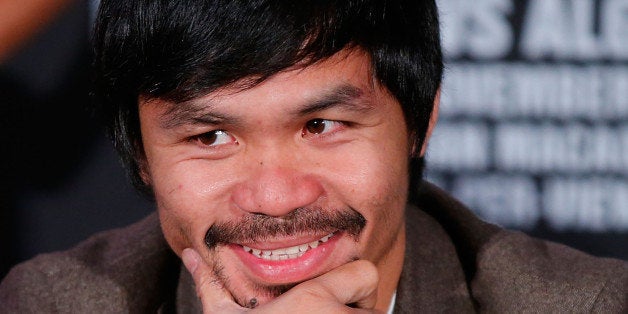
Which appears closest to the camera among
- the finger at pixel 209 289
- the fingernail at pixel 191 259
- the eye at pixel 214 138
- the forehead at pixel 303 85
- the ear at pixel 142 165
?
the forehead at pixel 303 85

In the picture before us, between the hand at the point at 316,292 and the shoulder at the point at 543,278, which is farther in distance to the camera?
the shoulder at the point at 543,278

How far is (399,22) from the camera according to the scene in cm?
230

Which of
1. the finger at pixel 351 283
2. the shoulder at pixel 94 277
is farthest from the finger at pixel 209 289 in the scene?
the shoulder at pixel 94 277

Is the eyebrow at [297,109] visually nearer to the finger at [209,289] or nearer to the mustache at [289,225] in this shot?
the mustache at [289,225]

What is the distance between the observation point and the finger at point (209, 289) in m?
2.25

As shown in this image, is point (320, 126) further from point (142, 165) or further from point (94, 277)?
point (94, 277)

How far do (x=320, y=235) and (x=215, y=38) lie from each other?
0.53 metres

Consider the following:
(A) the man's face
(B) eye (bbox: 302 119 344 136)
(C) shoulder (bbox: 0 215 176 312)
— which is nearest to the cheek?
(A) the man's face

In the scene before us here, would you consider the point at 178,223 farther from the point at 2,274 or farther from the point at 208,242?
the point at 2,274

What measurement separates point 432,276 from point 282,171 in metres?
0.74

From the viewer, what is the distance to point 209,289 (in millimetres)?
2289

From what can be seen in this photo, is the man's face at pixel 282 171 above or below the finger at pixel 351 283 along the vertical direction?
above

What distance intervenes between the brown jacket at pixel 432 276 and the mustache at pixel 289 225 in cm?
49

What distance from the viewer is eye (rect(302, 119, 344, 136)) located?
2.12m
